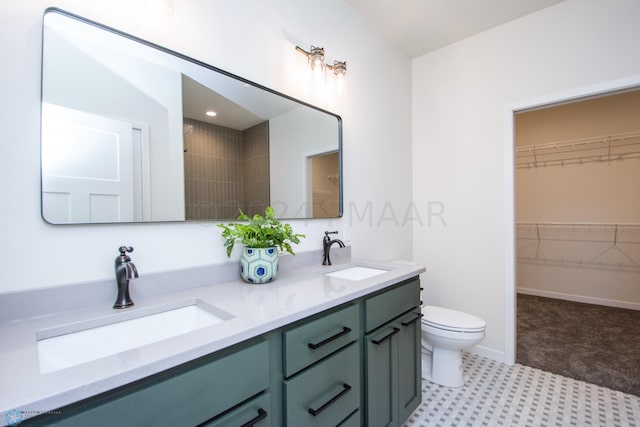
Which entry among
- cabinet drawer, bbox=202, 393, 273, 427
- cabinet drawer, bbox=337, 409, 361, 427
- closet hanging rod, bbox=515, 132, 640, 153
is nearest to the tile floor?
cabinet drawer, bbox=337, 409, 361, 427

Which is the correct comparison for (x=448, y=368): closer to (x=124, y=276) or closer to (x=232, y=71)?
(x=124, y=276)

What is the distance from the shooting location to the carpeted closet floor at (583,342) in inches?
81.0

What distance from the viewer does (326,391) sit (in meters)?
1.05

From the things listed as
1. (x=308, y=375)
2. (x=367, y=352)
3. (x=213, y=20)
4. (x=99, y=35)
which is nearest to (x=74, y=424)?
(x=308, y=375)

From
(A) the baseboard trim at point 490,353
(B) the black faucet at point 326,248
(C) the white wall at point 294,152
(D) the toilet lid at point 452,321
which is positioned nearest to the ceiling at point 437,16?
(C) the white wall at point 294,152

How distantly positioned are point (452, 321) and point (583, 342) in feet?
5.12

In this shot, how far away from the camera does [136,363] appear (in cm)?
60

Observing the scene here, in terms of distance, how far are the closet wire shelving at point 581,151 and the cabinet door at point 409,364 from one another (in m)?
3.29

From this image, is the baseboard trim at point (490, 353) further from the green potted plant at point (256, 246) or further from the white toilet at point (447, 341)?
the green potted plant at point (256, 246)

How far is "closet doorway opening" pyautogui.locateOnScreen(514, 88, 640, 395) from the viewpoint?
121 inches

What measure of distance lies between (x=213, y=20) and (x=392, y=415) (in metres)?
2.03

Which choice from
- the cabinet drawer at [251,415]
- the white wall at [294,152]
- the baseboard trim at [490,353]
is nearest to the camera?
the cabinet drawer at [251,415]

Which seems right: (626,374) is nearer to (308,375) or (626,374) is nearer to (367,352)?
(367,352)

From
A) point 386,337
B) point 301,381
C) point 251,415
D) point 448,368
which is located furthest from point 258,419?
Result: point 448,368
